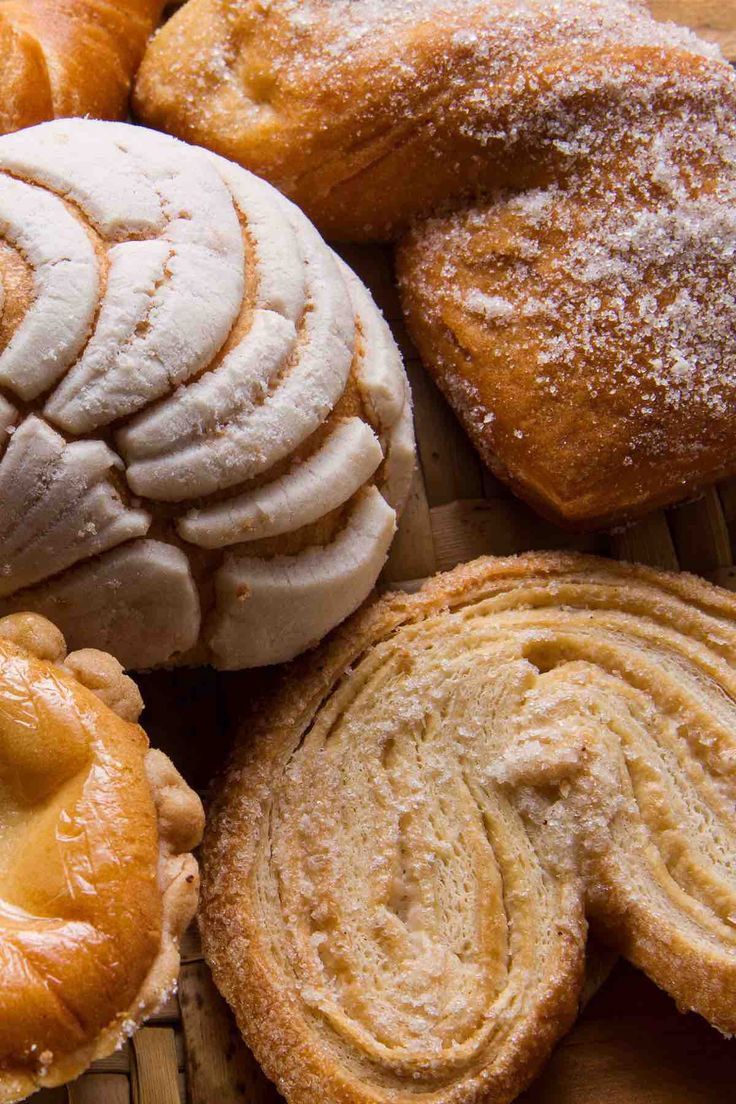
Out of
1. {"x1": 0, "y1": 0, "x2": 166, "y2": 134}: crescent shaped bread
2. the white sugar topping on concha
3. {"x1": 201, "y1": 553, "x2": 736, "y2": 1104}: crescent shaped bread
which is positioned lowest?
{"x1": 201, "y1": 553, "x2": 736, "y2": 1104}: crescent shaped bread

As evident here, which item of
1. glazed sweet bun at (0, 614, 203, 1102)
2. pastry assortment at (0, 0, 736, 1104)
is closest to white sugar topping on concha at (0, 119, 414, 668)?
pastry assortment at (0, 0, 736, 1104)

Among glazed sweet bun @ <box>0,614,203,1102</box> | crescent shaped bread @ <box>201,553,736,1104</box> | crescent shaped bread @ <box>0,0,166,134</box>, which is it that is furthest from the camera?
crescent shaped bread @ <box>0,0,166,134</box>

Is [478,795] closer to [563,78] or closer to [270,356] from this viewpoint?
[270,356]

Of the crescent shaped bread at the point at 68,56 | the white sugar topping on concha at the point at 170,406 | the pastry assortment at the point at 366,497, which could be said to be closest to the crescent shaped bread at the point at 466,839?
the pastry assortment at the point at 366,497

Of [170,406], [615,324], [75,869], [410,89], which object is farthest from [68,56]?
[75,869]

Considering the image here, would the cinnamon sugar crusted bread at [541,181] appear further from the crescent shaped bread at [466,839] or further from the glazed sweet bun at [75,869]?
the glazed sweet bun at [75,869]

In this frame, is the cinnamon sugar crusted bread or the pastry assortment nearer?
the pastry assortment

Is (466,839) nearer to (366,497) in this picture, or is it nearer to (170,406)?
(366,497)

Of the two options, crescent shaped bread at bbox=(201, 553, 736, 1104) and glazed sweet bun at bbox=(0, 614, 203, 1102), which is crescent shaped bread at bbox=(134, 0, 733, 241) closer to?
crescent shaped bread at bbox=(201, 553, 736, 1104)
